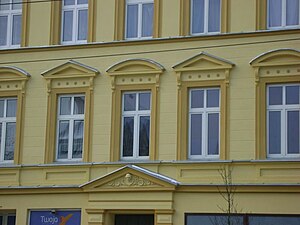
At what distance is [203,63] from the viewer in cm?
2327

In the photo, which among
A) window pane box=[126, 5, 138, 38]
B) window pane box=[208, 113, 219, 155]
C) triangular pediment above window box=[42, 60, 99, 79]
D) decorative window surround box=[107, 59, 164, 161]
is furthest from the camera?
window pane box=[126, 5, 138, 38]

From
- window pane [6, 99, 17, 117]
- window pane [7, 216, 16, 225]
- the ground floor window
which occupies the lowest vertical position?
window pane [7, 216, 16, 225]

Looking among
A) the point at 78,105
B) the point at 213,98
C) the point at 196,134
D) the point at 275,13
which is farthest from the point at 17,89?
the point at 275,13

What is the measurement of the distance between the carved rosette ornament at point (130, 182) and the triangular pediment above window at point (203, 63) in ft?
11.4

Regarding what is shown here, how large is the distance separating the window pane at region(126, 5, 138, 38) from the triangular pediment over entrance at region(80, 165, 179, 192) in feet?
14.4

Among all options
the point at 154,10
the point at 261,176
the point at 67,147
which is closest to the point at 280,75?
the point at 261,176

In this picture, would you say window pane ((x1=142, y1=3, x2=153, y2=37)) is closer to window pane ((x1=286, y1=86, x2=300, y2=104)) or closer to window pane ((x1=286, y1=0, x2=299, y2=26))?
window pane ((x1=286, y1=0, x2=299, y2=26))

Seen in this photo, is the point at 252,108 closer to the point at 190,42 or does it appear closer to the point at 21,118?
the point at 190,42

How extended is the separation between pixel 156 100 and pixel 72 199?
402cm

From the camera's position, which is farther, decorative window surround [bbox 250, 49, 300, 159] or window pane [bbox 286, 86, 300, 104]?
window pane [bbox 286, 86, 300, 104]

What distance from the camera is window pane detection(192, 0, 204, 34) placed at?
2398cm

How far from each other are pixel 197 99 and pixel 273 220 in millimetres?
4288

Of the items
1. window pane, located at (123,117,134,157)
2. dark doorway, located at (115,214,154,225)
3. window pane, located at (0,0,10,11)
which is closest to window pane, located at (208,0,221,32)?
window pane, located at (123,117,134,157)

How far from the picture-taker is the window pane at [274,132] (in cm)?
2239
